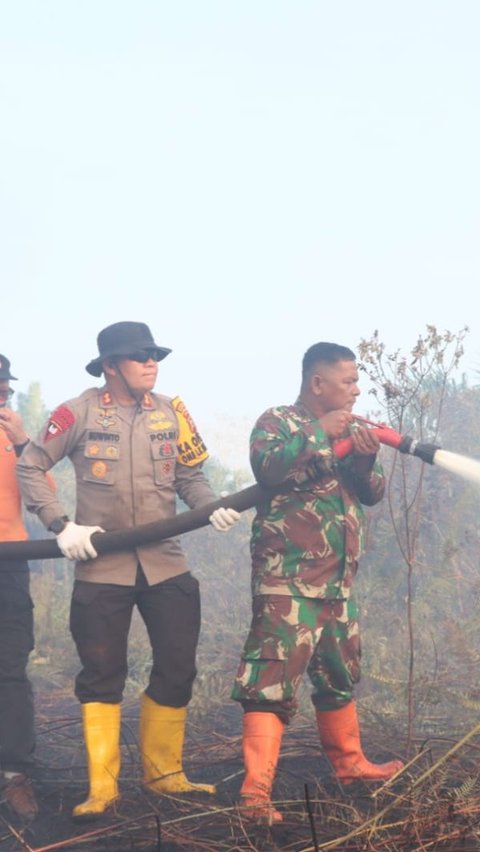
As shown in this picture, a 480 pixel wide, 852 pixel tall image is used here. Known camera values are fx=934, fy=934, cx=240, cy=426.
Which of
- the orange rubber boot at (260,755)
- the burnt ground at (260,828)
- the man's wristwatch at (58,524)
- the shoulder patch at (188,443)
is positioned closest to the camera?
the burnt ground at (260,828)

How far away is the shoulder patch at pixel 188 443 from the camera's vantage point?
5.15m

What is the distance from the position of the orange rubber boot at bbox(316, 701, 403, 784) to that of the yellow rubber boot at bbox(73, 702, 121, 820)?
3.42ft

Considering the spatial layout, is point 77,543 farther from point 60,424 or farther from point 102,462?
point 60,424

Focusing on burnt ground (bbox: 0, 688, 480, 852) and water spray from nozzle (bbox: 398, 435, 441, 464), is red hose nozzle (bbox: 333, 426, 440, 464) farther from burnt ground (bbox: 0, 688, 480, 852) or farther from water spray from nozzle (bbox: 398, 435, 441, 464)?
burnt ground (bbox: 0, 688, 480, 852)

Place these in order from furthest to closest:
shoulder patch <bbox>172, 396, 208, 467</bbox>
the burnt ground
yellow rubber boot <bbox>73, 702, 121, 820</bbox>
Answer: shoulder patch <bbox>172, 396, 208, 467</bbox> < yellow rubber boot <bbox>73, 702, 121, 820</bbox> < the burnt ground

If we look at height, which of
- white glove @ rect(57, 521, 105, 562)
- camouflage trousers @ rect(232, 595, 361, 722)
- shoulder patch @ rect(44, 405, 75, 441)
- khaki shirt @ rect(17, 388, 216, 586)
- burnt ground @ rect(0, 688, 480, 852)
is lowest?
burnt ground @ rect(0, 688, 480, 852)

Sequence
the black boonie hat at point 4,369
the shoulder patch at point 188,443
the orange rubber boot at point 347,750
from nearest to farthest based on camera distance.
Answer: the orange rubber boot at point 347,750
the shoulder patch at point 188,443
the black boonie hat at point 4,369

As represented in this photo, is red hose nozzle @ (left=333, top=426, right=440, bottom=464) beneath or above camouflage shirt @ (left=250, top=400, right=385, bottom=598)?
above

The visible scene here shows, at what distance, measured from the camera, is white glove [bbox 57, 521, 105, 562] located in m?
4.68

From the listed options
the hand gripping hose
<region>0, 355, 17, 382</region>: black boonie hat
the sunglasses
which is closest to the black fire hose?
the hand gripping hose

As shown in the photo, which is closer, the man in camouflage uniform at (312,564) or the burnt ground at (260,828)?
the burnt ground at (260,828)

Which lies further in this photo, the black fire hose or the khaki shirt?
the khaki shirt

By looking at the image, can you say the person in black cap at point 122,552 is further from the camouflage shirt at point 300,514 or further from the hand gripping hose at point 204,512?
the camouflage shirt at point 300,514

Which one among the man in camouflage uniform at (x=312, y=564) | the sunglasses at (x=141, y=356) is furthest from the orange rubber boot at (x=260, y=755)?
the sunglasses at (x=141, y=356)
